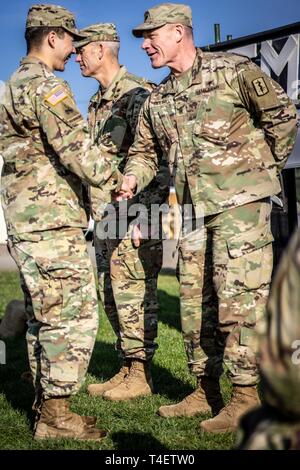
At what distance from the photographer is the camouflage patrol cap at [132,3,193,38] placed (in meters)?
4.58

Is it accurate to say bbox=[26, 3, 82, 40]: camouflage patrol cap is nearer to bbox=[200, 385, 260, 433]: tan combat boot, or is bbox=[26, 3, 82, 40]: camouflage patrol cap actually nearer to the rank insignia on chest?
the rank insignia on chest

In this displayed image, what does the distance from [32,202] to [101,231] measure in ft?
5.06

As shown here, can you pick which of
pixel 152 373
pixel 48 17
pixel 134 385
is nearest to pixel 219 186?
pixel 48 17

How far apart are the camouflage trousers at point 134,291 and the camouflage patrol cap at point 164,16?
166 cm

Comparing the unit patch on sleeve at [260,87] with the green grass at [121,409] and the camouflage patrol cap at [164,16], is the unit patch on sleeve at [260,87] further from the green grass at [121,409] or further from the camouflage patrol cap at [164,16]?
the green grass at [121,409]

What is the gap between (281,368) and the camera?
173cm

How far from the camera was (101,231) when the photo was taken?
5723mm

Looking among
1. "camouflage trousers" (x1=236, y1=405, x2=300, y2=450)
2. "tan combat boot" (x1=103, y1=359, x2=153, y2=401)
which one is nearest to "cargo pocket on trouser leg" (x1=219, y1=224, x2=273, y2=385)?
"tan combat boot" (x1=103, y1=359, x2=153, y2=401)

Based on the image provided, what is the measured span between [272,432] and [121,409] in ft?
11.1

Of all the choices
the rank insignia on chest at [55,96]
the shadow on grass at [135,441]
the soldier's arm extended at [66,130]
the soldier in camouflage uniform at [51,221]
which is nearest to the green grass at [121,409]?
the shadow on grass at [135,441]

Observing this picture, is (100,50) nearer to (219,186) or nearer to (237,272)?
(219,186)
